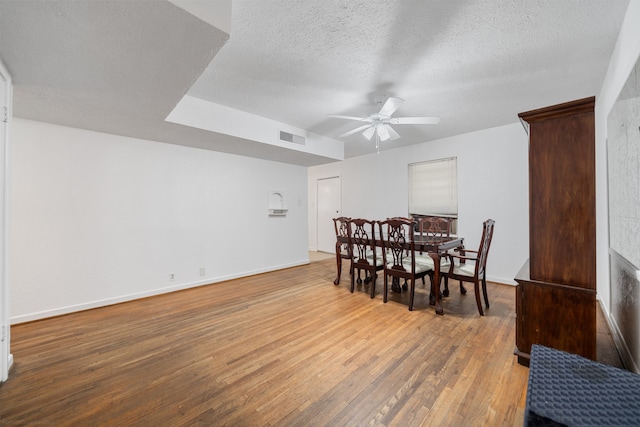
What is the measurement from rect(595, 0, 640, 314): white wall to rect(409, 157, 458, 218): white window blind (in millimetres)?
1806

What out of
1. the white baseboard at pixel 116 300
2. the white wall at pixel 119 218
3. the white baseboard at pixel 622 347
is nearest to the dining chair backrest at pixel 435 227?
the white baseboard at pixel 622 347

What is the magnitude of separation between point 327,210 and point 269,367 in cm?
521

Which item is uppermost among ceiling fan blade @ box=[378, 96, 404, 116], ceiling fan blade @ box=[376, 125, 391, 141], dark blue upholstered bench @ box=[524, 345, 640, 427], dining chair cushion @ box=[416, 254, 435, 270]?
ceiling fan blade @ box=[378, 96, 404, 116]

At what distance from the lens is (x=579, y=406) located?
0.82m

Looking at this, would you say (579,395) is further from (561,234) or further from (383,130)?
(383,130)

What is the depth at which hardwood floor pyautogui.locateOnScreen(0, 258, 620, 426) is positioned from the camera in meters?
1.44

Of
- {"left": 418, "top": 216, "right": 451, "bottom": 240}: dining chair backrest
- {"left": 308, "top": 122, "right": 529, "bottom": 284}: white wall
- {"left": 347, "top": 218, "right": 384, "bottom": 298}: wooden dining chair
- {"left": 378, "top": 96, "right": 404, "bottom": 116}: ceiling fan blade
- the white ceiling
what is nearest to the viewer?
the white ceiling

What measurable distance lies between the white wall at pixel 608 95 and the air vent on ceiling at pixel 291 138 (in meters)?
3.36

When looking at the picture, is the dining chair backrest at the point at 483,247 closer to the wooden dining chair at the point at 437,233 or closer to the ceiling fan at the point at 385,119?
the wooden dining chair at the point at 437,233

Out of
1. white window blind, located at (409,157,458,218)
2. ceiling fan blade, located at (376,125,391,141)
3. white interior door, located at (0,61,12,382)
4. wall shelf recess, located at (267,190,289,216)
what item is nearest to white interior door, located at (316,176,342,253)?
wall shelf recess, located at (267,190,289,216)

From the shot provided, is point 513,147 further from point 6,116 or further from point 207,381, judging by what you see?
point 6,116

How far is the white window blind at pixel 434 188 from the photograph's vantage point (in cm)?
449

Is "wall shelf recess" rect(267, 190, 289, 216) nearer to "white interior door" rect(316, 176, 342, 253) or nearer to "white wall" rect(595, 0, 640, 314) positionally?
"white interior door" rect(316, 176, 342, 253)

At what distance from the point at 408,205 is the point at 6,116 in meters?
5.18
